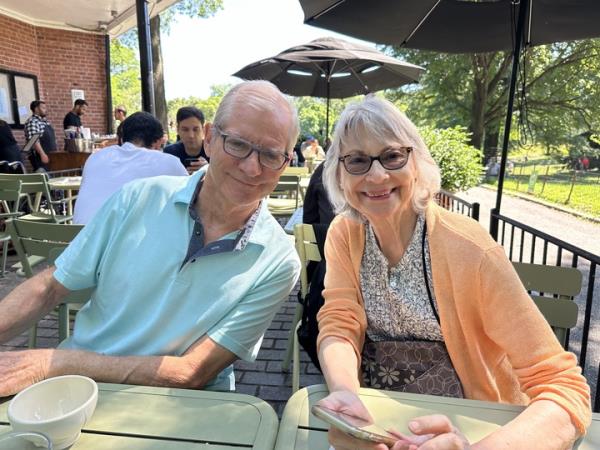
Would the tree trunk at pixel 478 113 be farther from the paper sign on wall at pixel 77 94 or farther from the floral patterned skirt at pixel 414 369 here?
the floral patterned skirt at pixel 414 369

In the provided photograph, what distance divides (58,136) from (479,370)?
1051 centimetres

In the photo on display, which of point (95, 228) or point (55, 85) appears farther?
point (55, 85)

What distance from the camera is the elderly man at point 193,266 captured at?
4.76 feet

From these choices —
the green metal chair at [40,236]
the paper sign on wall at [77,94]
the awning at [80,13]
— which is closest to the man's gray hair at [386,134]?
the green metal chair at [40,236]

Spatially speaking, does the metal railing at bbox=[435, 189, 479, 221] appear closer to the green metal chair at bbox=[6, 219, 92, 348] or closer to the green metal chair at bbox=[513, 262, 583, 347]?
the green metal chair at bbox=[513, 262, 583, 347]

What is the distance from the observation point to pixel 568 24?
10.5 ft

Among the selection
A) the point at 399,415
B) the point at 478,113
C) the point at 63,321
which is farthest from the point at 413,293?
the point at 478,113

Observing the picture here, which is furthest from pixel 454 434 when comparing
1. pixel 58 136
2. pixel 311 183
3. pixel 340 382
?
pixel 58 136

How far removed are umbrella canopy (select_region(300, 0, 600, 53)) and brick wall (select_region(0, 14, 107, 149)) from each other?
25.9 ft

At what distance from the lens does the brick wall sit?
28.9 ft

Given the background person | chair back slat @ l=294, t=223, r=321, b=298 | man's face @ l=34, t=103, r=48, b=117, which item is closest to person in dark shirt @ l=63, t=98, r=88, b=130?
the background person

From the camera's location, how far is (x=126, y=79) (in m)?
44.0

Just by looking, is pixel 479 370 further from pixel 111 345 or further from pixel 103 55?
pixel 103 55

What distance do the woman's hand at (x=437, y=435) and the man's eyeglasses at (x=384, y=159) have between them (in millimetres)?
841
